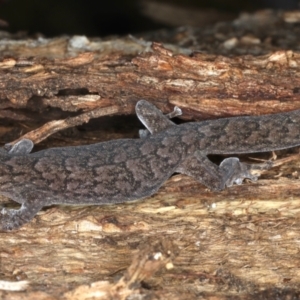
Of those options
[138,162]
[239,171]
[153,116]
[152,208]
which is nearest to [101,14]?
[153,116]

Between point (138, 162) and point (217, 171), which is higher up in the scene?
point (138, 162)

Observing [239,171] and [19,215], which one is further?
[239,171]

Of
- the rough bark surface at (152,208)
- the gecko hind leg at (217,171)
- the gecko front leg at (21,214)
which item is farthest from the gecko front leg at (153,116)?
the gecko front leg at (21,214)

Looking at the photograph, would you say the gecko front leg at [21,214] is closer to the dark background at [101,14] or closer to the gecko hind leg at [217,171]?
the gecko hind leg at [217,171]

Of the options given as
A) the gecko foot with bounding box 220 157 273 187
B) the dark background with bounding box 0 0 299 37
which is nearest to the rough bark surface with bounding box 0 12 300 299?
the gecko foot with bounding box 220 157 273 187

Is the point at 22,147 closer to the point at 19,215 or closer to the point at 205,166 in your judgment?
the point at 19,215

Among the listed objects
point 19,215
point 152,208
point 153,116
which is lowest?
point 19,215

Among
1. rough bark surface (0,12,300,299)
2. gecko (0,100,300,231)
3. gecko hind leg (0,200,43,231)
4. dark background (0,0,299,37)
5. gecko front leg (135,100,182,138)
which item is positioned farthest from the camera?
dark background (0,0,299,37)

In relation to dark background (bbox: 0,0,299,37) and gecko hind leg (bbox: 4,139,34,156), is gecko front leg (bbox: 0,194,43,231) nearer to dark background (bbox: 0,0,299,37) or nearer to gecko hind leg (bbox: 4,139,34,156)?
gecko hind leg (bbox: 4,139,34,156)
